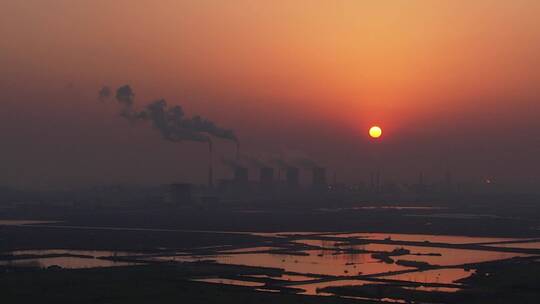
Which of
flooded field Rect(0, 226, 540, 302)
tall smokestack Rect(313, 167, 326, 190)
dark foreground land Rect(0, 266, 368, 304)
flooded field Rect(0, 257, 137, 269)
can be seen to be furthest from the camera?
tall smokestack Rect(313, 167, 326, 190)

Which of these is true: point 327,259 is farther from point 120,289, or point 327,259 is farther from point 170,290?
point 120,289

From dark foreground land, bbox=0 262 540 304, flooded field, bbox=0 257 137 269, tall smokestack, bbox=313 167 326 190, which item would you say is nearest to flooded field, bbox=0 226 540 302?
flooded field, bbox=0 257 137 269

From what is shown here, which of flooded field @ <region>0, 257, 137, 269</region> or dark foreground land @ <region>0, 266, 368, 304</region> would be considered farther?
flooded field @ <region>0, 257, 137, 269</region>

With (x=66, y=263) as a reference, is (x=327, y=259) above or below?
above

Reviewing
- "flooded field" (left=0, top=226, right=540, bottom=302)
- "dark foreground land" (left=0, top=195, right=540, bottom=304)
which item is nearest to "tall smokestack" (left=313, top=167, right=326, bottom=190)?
"dark foreground land" (left=0, top=195, right=540, bottom=304)

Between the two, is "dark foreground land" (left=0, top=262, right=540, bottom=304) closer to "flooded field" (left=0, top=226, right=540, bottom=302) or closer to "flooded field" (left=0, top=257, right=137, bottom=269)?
"flooded field" (left=0, top=226, right=540, bottom=302)

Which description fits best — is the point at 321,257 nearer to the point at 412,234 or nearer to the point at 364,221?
the point at 412,234

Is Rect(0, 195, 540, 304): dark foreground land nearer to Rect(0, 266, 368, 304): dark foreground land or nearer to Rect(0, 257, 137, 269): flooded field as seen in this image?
Rect(0, 266, 368, 304): dark foreground land

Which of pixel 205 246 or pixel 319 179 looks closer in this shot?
pixel 205 246

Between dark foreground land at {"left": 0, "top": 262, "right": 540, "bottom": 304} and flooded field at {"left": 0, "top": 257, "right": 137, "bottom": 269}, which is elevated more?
flooded field at {"left": 0, "top": 257, "right": 137, "bottom": 269}

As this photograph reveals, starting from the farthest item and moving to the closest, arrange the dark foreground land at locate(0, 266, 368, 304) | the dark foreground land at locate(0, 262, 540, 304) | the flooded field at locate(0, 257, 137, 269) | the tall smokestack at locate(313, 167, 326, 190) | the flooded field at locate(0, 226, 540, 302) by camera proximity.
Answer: the tall smokestack at locate(313, 167, 326, 190)
the flooded field at locate(0, 257, 137, 269)
the flooded field at locate(0, 226, 540, 302)
the dark foreground land at locate(0, 262, 540, 304)
the dark foreground land at locate(0, 266, 368, 304)

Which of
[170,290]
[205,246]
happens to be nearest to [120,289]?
[170,290]

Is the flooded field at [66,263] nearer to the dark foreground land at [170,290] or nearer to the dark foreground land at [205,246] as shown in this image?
the dark foreground land at [205,246]
